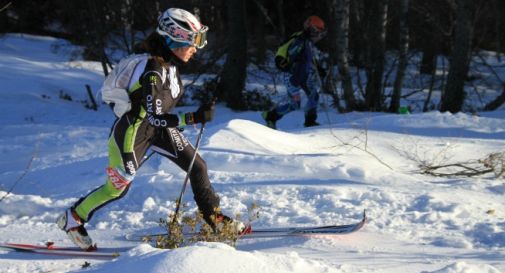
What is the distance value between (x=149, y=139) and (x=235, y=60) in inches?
367

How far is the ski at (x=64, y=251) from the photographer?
13.7 feet

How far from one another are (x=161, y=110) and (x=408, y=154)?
4.02 meters

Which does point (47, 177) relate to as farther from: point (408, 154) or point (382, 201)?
point (408, 154)

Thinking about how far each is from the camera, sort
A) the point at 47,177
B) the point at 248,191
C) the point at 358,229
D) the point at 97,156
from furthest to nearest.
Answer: the point at 97,156 < the point at 47,177 < the point at 248,191 < the point at 358,229

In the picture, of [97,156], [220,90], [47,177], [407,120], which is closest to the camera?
[47,177]

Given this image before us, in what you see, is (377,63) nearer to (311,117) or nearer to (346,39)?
(346,39)

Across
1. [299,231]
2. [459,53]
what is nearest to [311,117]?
[459,53]

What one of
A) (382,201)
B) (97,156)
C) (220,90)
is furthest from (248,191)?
(220,90)

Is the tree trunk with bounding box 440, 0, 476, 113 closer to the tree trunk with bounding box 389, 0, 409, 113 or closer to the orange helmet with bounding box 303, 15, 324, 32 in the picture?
the tree trunk with bounding box 389, 0, 409, 113

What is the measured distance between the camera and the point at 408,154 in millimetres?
7180

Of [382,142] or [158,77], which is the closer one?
[158,77]

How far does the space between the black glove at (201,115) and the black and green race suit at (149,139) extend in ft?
0.28

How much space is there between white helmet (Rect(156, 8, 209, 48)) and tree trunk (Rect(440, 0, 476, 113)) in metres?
6.99

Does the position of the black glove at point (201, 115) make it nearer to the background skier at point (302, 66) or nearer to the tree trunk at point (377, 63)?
the background skier at point (302, 66)
